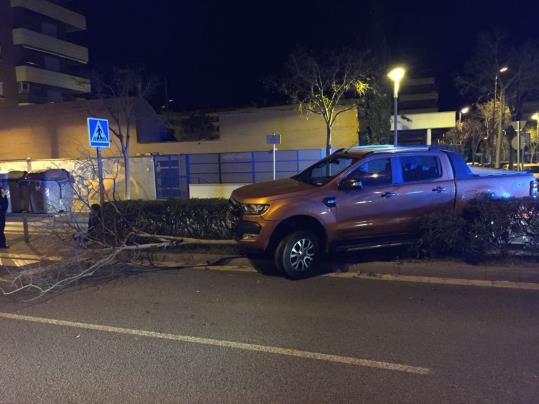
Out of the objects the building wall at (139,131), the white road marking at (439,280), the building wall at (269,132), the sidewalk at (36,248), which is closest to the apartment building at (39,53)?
the building wall at (139,131)

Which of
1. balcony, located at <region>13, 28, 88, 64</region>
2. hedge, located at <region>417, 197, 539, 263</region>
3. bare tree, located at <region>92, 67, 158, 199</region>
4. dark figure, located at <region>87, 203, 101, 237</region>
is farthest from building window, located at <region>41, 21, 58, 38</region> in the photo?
hedge, located at <region>417, 197, 539, 263</region>

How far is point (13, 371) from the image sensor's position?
156 inches

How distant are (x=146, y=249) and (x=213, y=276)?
1.86 m

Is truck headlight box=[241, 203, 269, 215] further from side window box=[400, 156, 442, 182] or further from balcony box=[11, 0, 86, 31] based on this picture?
balcony box=[11, 0, 86, 31]

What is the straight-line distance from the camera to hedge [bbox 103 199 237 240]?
908 centimetres

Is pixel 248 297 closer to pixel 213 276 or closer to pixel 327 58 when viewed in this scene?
pixel 213 276

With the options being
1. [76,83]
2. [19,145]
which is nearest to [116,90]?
[19,145]

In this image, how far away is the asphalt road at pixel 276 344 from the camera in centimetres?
354

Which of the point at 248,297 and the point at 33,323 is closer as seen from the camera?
the point at 33,323

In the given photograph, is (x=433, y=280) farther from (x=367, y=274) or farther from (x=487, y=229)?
(x=487, y=229)

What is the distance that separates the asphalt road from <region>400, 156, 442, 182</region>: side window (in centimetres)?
190

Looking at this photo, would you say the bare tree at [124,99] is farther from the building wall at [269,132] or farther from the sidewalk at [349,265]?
the sidewalk at [349,265]

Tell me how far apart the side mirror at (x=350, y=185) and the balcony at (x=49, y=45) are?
175 ft

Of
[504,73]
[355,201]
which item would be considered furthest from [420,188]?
Result: [504,73]
